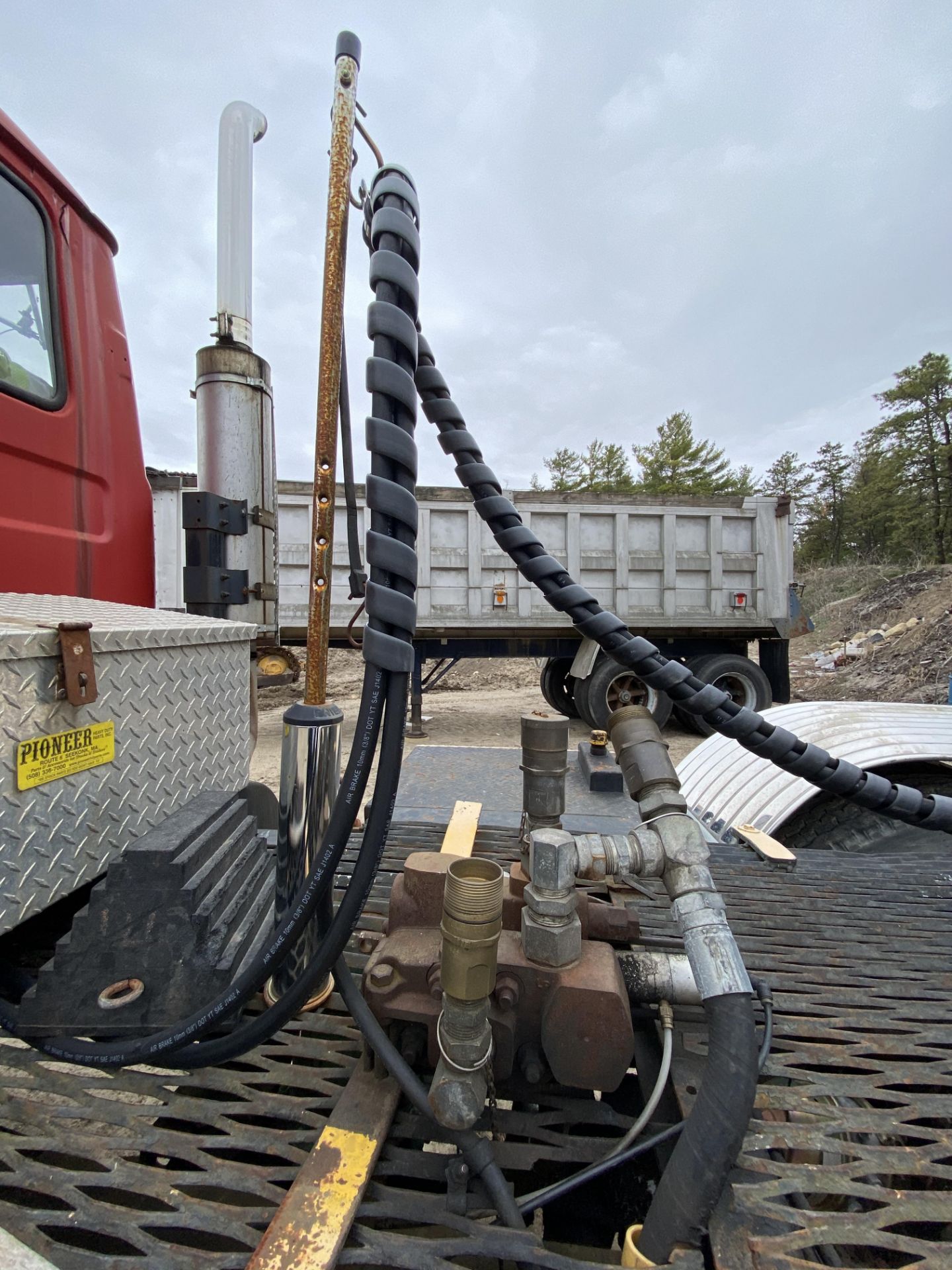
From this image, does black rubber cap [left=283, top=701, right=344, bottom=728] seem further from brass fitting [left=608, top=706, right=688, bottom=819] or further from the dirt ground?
the dirt ground

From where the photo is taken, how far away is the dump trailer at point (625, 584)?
24.4 feet

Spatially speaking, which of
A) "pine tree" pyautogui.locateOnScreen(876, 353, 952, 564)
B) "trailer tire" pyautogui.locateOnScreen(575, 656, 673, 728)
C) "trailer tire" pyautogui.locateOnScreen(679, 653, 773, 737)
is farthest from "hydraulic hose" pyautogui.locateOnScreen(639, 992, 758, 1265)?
"pine tree" pyautogui.locateOnScreen(876, 353, 952, 564)

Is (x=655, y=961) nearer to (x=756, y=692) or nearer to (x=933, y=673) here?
(x=756, y=692)

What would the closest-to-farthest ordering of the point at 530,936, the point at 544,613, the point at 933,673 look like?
the point at 530,936, the point at 544,613, the point at 933,673

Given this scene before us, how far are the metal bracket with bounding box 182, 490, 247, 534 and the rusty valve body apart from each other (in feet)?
4.02

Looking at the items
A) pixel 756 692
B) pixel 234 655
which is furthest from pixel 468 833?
pixel 756 692

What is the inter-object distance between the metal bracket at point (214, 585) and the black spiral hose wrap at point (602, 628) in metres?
0.78

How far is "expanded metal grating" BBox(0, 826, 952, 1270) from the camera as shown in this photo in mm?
755

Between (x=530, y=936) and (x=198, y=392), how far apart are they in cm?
173

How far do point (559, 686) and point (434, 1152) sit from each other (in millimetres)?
7937

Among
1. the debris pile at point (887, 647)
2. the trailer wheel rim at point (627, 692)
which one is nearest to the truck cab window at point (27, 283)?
the trailer wheel rim at point (627, 692)

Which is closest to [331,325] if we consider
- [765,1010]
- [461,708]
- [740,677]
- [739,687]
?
[765,1010]

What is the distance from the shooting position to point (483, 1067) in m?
0.90

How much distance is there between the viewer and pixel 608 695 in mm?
7379
